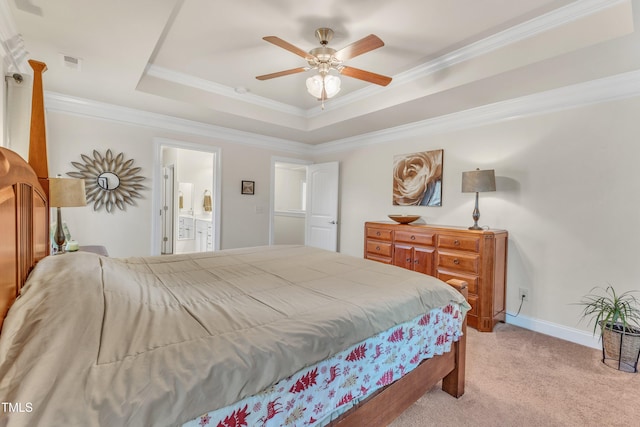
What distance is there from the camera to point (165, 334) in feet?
3.03

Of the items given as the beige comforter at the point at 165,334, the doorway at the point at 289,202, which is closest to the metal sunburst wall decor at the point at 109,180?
the beige comforter at the point at 165,334

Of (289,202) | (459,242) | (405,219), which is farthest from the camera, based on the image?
(289,202)

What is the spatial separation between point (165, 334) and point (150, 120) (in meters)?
3.62

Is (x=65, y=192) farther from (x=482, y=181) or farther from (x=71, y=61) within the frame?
(x=482, y=181)

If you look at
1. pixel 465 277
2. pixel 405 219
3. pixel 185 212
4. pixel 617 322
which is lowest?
pixel 617 322

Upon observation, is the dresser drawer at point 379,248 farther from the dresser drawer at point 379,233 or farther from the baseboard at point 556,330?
the baseboard at point 556,330

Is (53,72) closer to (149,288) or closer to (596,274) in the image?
(149,288)

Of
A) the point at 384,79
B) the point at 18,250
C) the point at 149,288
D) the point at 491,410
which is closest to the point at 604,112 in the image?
the point at 384,79

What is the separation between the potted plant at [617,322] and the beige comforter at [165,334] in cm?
158

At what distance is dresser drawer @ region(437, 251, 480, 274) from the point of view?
2.83m

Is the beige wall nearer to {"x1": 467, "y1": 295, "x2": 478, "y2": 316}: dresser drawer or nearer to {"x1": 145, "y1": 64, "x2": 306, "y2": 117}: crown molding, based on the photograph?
{"x1": 467, "y1": 295, "x2": 478, "y2": 316}: dresser drawer

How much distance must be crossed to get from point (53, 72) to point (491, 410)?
4280mm

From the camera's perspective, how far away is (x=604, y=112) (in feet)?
8.17

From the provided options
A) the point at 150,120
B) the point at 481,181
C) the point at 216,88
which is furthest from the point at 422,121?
the point at 150,120
